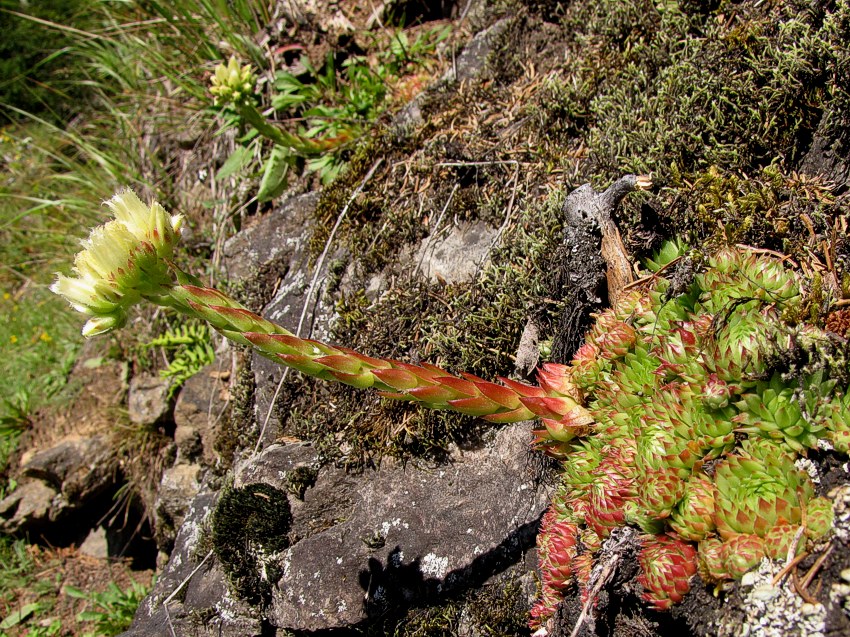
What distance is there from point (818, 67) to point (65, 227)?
23.7 feet

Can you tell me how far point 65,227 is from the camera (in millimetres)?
7016

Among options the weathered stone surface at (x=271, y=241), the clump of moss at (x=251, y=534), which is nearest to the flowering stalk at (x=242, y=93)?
the weathered stone surface at (x=271, y=241)

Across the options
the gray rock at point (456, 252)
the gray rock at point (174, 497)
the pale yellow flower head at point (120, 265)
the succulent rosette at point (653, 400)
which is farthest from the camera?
the gray rock at point (174, 497)

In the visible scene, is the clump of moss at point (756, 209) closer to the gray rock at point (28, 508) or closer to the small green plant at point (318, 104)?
the small green plant at point (318, 104)

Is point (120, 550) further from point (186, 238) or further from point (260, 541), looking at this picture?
point (260, 541)

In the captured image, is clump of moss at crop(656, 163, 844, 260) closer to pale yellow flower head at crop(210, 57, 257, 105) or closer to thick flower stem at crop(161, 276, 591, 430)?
thick flower stem at crop(161, 276, 591, 430)

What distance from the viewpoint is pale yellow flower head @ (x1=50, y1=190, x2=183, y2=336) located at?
2018 millimetres

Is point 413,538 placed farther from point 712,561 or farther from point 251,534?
point 712,561

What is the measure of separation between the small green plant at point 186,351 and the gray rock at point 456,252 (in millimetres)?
2391

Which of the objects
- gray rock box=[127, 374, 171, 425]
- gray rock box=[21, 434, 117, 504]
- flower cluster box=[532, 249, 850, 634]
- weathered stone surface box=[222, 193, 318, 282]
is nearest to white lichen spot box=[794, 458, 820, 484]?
flower cluster box=[532, 249, 850, 634]

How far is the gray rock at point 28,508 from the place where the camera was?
18.4 feet

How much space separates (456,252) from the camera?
3.37m

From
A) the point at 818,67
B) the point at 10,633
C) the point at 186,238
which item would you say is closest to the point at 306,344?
the point at 818,67

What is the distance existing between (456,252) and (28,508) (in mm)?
4851
